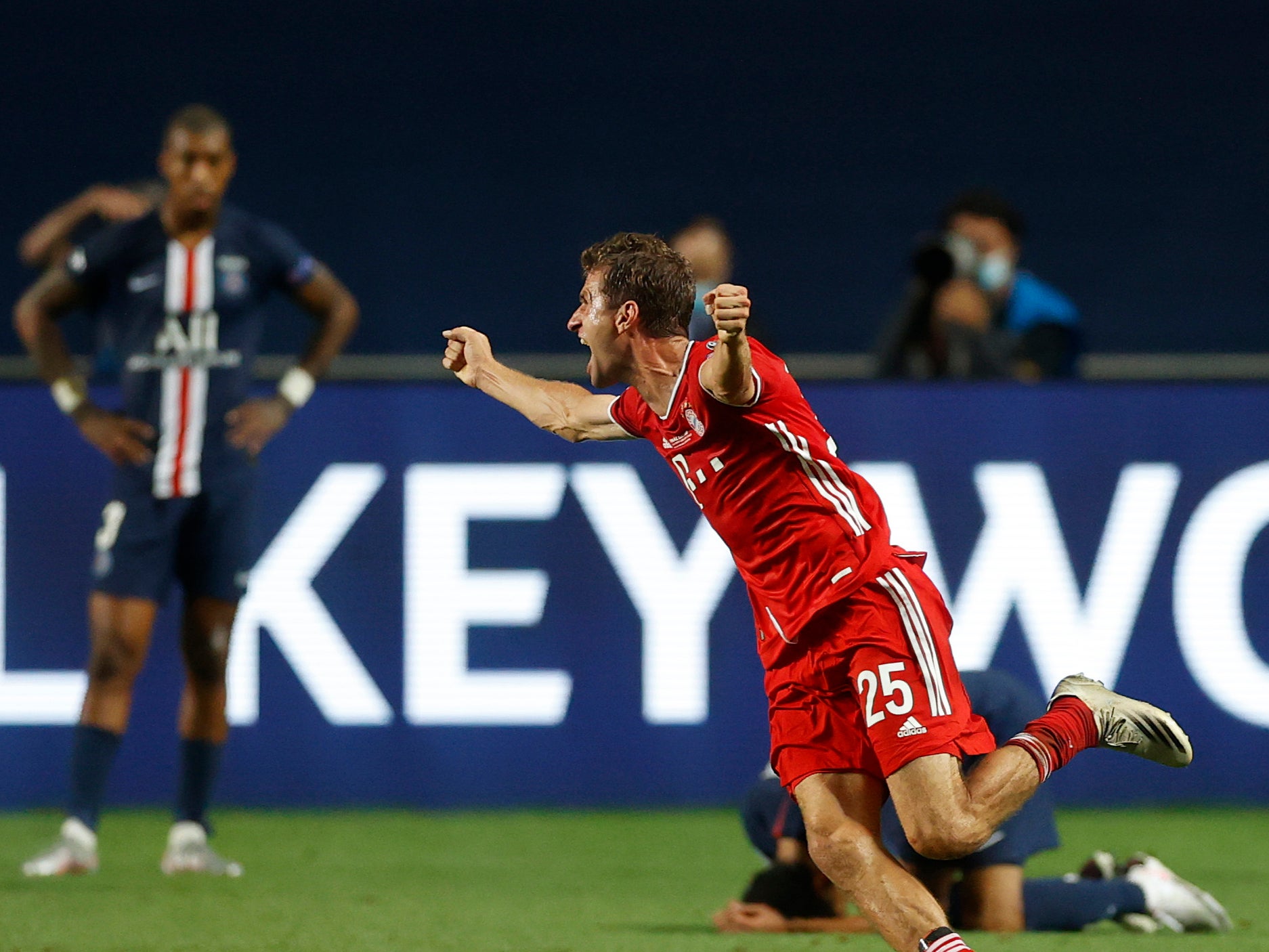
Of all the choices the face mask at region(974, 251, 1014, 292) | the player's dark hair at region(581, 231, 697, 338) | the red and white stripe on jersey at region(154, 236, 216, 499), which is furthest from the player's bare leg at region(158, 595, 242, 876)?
the face mask at region(974, 251, 1014, 292)

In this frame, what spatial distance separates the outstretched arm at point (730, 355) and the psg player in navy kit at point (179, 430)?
108 inches

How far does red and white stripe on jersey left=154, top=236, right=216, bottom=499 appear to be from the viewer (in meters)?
6.56

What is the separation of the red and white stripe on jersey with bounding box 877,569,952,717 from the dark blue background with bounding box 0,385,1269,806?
2.87 meters

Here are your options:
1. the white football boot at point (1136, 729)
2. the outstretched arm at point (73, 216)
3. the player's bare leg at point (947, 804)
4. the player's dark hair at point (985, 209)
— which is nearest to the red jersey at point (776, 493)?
the player's bare leg at point (947, 804)

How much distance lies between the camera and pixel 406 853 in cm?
671

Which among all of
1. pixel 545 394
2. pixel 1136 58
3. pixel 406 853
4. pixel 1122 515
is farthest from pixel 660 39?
pixel 545 394

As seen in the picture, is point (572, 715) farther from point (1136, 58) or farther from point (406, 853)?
point (1136, 58)

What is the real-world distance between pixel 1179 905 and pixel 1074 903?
275 millimetres

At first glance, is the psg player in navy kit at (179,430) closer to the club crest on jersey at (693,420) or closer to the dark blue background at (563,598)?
the dark blue background at (563,598)

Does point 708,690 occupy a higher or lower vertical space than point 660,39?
lower

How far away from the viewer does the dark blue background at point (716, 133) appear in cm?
1219

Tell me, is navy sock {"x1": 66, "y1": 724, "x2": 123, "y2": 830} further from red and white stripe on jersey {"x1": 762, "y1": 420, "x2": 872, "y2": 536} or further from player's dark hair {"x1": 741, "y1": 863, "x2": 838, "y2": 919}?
red and white stripe on jersey {"x1": 762, "y1": 420, "x2": 872, "y2": 536}

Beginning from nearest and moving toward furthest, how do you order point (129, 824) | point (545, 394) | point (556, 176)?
point (545, 394)
point (129, 824)
point (556, 176)

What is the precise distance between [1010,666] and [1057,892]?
1897mm
